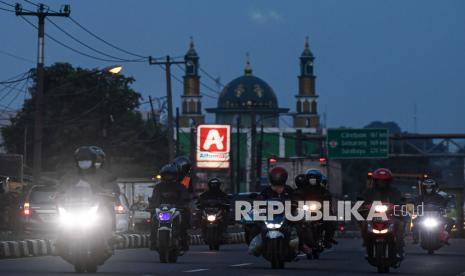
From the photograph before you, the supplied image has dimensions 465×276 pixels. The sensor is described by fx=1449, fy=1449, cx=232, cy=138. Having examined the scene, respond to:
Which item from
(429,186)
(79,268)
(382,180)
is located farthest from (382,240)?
(429,186)

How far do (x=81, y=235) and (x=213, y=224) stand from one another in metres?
14.8

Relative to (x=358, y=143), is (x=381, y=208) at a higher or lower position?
lower

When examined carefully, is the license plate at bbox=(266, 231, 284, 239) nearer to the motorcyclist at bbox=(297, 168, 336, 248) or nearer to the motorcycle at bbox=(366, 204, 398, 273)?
the motorcycle at bbox=(366, 204, 398, 273)

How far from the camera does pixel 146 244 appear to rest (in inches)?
1425

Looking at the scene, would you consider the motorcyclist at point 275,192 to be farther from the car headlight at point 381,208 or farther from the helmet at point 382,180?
the car headlight at point 381,208

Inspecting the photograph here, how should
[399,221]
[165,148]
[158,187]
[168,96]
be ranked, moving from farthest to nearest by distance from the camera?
1. [165,148]
2. [168,96]
3. [158,187]
4. [399,221]

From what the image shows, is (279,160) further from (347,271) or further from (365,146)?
(347,271)

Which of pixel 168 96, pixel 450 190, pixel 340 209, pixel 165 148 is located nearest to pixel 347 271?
pixel 340 209

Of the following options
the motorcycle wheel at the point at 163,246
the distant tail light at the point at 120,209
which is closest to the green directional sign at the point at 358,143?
the distant tail light at the point at 120,209

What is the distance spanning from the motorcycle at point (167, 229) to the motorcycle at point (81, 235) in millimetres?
3601

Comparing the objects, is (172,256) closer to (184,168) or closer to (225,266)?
(225,266)

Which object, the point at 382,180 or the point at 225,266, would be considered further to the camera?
the point at 225,266

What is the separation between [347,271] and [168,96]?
128ft

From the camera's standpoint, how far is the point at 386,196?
870 inches
